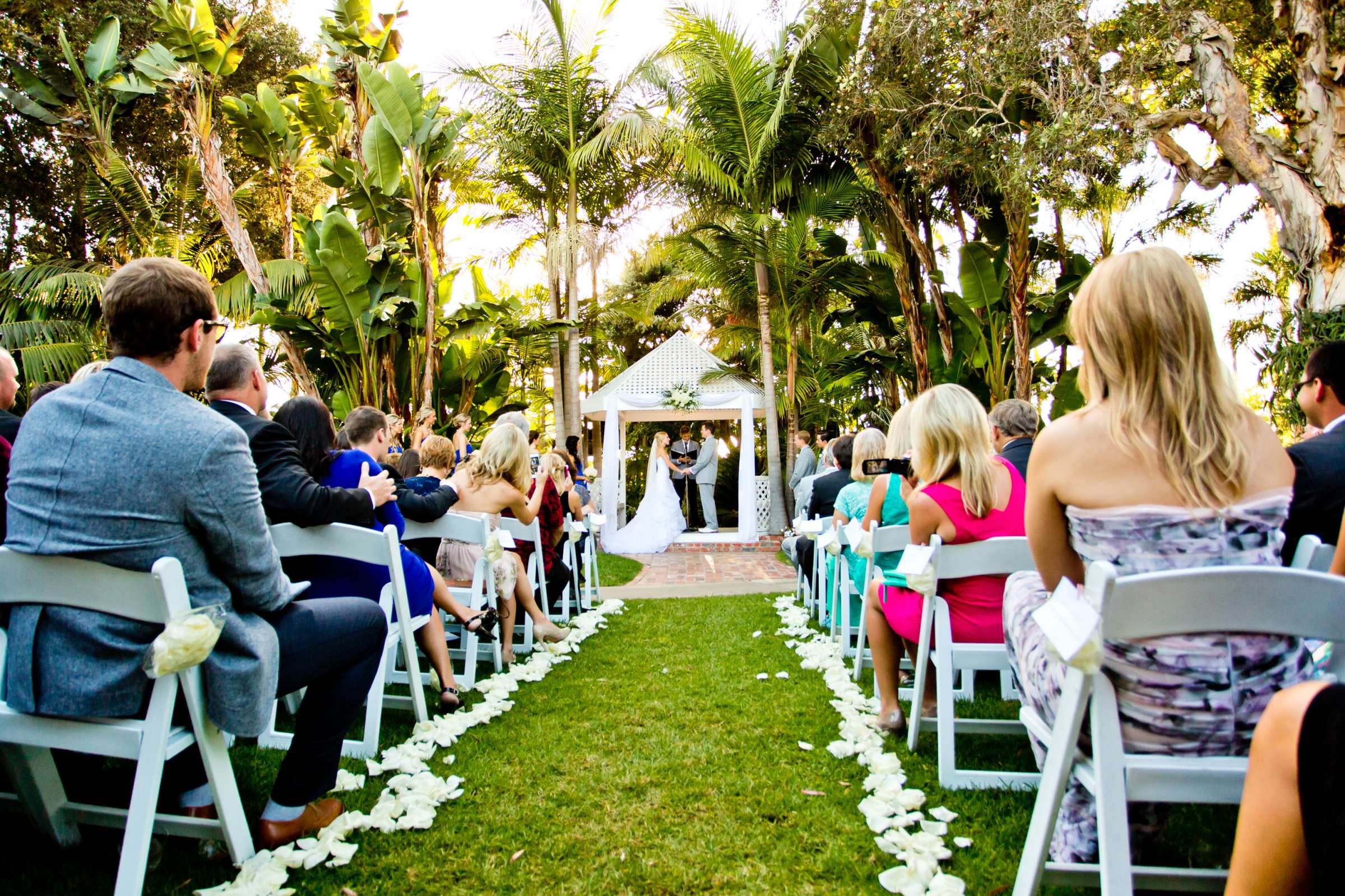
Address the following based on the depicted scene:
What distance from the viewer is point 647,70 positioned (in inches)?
597

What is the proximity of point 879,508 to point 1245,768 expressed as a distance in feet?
9.77

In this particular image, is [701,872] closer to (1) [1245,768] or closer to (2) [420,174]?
(1) [1245,768]

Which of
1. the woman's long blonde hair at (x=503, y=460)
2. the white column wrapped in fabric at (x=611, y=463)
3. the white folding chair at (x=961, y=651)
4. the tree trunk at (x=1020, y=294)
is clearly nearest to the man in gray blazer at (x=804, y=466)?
the white column wrapped in fabric at (x=611, y=463)

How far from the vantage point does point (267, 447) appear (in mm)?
3029

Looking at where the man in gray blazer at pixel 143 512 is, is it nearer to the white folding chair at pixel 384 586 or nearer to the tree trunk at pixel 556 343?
the white folding chair at pixel 384 586

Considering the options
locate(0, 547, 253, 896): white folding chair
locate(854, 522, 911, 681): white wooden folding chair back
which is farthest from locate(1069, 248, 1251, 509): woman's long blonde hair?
locate(0, 547, 253, 896): white folding chair

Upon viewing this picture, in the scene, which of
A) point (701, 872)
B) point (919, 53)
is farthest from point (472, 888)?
point (919, 53)

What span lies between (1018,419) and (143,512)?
4316 millimetres

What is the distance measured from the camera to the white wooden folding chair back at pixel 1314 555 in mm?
2324

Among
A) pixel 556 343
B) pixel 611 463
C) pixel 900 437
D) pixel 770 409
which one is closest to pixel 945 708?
pixel 900 437

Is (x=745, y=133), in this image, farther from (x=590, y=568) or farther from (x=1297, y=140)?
(x=590, y=568)

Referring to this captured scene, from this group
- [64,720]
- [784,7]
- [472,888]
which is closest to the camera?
[64,720]

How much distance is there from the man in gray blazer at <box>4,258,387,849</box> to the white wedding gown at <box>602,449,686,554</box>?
11.5m

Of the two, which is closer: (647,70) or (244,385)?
(244,385)
